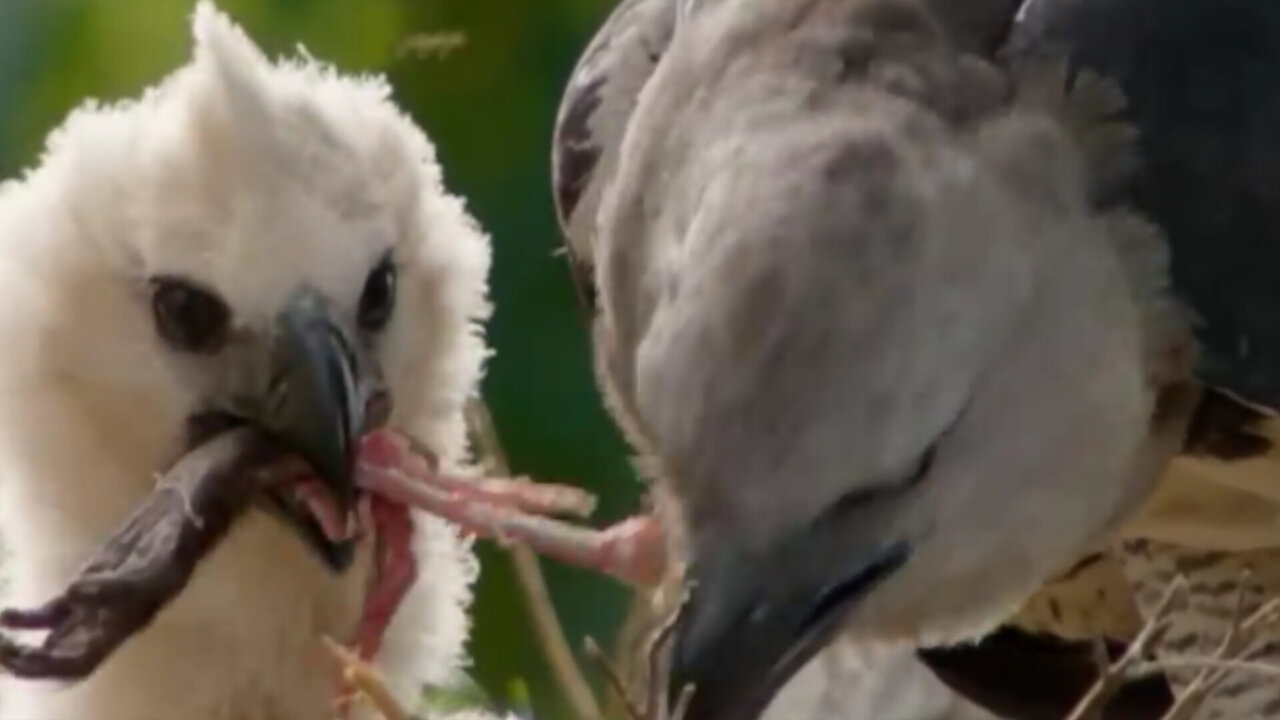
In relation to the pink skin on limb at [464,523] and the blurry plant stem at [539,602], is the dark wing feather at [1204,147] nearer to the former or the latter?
the pink skin on limb at [464,523]

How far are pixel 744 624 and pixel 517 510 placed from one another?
0.59 feet

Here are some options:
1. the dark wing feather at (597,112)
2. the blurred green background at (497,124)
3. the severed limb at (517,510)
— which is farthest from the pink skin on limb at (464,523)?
the blurred green background at (497,124)

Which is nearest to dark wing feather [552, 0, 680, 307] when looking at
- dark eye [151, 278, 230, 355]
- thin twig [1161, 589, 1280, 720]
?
dark eye [151, 278, 230, 355]

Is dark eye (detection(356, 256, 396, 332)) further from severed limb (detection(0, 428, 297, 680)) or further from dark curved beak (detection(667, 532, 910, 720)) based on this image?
dark curved beak (detection(667, 532, 910, 720))

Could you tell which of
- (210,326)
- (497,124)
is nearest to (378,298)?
(210,326)

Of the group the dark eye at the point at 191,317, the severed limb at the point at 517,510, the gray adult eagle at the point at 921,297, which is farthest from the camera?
the dark eye at the point at 191,317

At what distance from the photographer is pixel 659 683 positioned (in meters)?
0.65

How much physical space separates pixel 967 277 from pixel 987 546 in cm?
9

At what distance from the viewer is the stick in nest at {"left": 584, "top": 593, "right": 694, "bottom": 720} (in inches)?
24.8

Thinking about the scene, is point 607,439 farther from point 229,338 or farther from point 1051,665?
point 229,338

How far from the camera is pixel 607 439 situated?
1.25 metres

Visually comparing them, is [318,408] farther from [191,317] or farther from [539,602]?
[539,602]

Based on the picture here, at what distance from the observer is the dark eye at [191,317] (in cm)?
84

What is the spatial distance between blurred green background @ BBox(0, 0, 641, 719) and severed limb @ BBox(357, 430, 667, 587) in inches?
14.6
